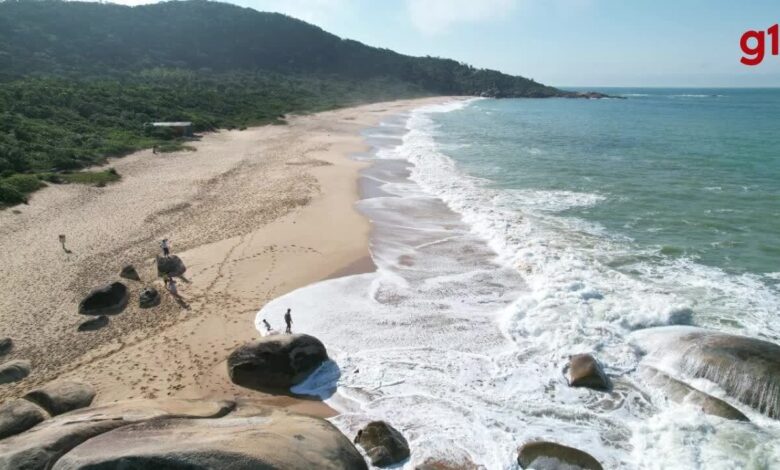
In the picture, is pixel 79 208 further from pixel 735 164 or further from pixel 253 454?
pixel 735 164

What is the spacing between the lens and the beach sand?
12062 mm

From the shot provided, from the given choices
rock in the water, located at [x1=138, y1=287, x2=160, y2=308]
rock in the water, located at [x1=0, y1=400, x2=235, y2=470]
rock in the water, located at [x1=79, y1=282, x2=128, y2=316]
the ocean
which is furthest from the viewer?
rock in the water, located at [x1=138, y1=287, x2=160, y2=308]

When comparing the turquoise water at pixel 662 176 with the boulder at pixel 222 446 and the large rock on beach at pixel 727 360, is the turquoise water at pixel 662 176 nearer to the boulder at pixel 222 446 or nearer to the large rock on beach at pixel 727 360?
the large rock on beach at pixel 727 360

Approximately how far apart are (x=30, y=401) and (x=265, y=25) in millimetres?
144097

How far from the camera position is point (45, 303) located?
15047 millimetres

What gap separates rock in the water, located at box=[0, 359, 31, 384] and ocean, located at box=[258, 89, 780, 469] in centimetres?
572

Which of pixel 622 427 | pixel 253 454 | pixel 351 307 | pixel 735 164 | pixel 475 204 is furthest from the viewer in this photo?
pixel 735 164

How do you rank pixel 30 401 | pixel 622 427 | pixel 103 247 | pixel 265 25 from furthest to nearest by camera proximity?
pixel 265 25
pixel 103 247
pixel 622 427
pixel 30 401

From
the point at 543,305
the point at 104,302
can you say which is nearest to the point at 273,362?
the point at 104,302

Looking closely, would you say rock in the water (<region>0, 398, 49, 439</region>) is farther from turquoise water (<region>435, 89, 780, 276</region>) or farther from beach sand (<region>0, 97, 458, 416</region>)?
turquoise water (<region>435, 89, 780, 276</region>)

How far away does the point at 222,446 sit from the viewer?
22.6 feet

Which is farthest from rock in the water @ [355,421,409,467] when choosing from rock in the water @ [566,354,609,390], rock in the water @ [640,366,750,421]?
rock in the water @ [640,366,750,421]

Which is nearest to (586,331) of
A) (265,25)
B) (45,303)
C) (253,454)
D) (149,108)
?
(253,454)

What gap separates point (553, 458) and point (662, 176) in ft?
91.4
